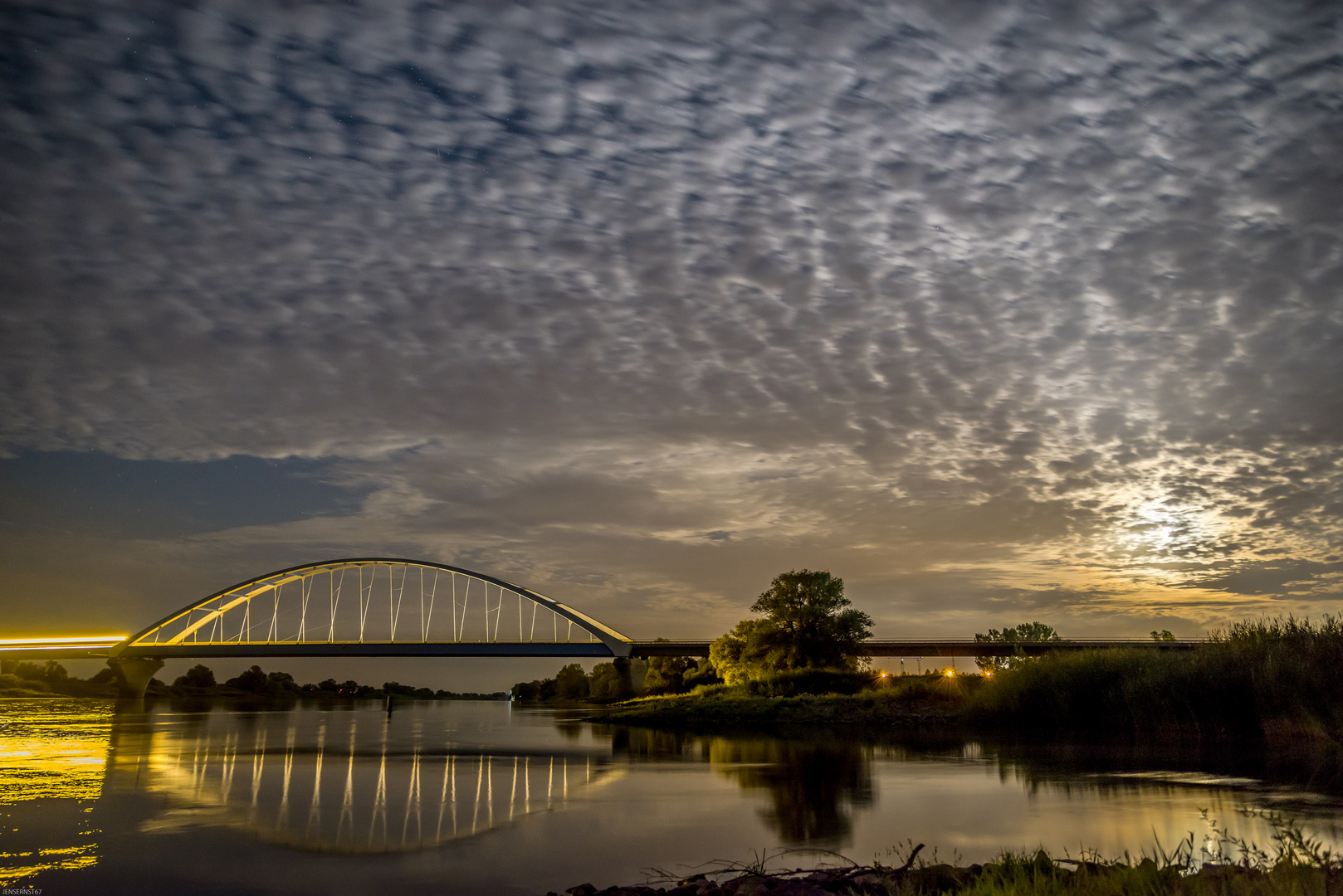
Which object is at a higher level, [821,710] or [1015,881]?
[1015,881]

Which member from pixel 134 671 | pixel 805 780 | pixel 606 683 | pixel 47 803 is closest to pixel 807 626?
pixel 805 780

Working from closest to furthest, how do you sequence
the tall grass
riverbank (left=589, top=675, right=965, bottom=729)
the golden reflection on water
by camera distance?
the golden reflection on water, the tall grass, riverbank (left=589, top=675, right=965, bottom=729)

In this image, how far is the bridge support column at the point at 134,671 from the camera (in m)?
97.2

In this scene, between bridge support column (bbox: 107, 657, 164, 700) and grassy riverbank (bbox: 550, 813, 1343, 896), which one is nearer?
grassy riverbank (bbox: 550, 813, 1343, 896)

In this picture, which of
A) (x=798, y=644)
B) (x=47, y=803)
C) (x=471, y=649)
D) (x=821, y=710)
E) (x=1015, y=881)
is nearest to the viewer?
(x=1015, y=881)

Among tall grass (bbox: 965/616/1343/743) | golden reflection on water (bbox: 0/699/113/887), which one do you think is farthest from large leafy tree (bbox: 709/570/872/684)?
golden reflection on water (bbox: 0/699/113/887)

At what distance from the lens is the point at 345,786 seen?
16.6m

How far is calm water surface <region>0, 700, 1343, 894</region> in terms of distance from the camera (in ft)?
30.8

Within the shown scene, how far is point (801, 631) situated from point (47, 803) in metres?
44.9

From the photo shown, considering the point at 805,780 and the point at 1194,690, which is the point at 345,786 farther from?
the point at 1194,690

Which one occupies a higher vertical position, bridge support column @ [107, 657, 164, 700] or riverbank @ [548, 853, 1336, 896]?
riverbank @ [548, 853, 1336, 896]

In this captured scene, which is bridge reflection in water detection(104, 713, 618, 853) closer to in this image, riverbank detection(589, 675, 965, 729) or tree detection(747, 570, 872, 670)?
riverbank detection(589, 675, 965, 729)

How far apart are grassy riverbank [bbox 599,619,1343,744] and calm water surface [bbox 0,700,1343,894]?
12.1 feet

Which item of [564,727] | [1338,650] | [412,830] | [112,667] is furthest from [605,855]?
[112,667]
